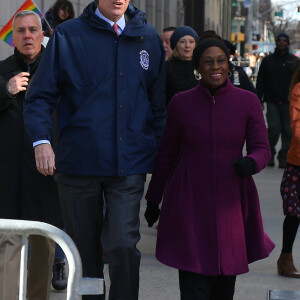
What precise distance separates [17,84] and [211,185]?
1.37 metres

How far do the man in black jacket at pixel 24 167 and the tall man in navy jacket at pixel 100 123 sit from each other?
52 centimetres

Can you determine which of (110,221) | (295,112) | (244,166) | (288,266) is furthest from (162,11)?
(244,166)

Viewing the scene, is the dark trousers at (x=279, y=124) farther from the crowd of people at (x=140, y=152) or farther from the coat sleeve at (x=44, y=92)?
the coat sleeve at (x=44, y=92)

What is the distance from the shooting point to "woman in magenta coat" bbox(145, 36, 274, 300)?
15.5 feet

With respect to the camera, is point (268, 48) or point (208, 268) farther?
point (268, 48)

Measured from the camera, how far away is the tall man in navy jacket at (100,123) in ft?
16.0

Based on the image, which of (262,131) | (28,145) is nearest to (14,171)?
(28,145)

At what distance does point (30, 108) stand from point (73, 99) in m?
0.23

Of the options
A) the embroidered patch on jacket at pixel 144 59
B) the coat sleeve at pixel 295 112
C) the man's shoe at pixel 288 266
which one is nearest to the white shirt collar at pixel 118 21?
the embroidered patch on jacket at pixel 144 59

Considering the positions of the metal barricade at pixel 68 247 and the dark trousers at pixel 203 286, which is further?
the dark trousers at pixel 203 286

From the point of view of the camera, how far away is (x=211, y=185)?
4742 mm

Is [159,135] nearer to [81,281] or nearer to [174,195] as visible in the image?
[174,195]

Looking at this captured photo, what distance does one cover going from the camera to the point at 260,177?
13.0m

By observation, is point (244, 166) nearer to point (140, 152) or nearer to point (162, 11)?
point (140, 152)
